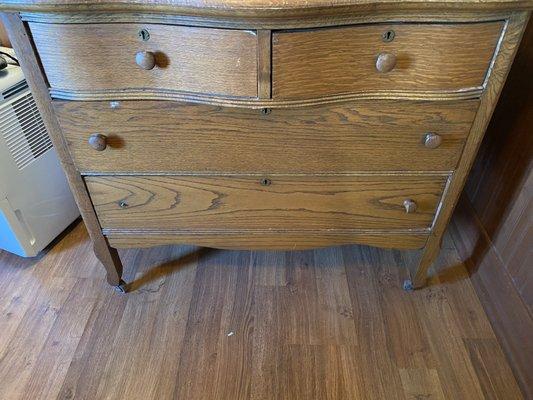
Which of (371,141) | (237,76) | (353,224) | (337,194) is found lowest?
(353,224)

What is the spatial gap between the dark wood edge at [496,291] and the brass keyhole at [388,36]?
794mm

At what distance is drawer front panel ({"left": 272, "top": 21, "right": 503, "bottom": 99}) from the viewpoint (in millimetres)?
702

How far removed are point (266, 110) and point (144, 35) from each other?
0.88ft

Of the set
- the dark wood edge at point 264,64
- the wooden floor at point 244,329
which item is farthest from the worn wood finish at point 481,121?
the dark wood edge at point 264,64

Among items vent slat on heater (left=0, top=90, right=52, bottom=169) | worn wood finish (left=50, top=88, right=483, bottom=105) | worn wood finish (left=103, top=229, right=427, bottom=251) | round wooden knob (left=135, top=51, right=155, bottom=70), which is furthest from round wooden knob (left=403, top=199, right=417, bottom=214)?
vent slat on heater (left=0, top=90, right=52, bottom=169)

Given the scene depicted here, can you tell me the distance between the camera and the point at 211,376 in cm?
106

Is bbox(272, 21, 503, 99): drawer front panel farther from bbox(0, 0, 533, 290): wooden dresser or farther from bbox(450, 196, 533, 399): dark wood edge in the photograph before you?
bbox(450, 196, 533, 399): dark wood edge

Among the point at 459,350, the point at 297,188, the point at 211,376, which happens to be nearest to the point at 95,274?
the point at 211,376

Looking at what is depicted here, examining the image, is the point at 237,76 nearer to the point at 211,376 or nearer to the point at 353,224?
the point at 353,224

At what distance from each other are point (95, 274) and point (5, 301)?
27 centimetres

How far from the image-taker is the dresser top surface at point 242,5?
637 millimetres

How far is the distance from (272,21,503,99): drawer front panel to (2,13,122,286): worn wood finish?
47 cm

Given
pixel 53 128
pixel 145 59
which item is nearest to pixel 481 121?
pixel 145 59

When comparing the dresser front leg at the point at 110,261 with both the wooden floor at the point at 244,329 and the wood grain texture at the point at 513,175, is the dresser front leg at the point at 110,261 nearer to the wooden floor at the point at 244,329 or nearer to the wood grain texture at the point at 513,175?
the wooden floor at the point at 244,329
